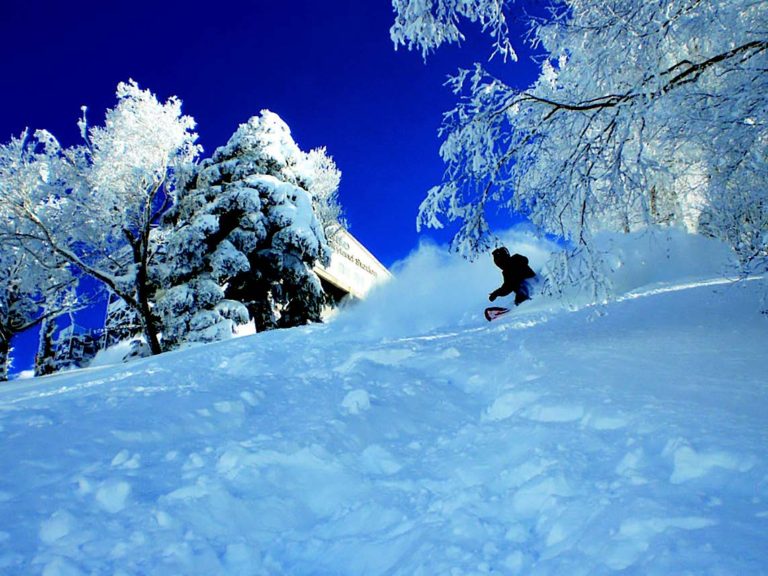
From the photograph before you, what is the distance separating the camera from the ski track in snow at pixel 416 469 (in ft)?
5.59

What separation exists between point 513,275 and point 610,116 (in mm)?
5509

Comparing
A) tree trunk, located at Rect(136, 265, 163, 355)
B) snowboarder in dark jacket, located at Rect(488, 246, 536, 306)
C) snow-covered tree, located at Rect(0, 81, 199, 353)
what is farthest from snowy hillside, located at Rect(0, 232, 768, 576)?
snow-covered tree, located at Rect(0, 81, 199, 353)

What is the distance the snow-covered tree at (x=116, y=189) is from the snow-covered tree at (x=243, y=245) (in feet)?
5.00

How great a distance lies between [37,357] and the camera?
1867cm

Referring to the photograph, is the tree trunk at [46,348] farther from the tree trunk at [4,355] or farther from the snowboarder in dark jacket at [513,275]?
the snowboarder in dark jacket at [513,275]

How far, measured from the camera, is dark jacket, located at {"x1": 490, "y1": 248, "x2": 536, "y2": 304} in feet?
30.2

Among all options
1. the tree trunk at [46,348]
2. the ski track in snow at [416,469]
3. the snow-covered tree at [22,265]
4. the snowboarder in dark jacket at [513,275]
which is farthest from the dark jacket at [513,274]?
the tree trunk at [46,348]

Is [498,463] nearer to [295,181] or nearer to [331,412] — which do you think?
[331,412]

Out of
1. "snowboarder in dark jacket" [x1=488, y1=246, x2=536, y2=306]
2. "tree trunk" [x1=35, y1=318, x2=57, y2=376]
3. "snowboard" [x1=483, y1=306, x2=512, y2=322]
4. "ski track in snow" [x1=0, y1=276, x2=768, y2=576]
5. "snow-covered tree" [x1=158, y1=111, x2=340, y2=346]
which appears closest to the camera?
"ski track in snow" [x1=0, y1=276, x2=768, y2=576]

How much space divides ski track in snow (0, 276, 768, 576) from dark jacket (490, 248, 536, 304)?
5.09 m

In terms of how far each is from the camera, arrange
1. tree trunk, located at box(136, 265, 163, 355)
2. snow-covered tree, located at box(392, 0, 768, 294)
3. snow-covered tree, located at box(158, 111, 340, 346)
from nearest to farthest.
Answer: snow-covered tree, located at box(392, 0, 768, 294) < snow-covered tree, located at box(158, 111, 340, 346) < tree trunk, located at box(136, 265, 163, 355)

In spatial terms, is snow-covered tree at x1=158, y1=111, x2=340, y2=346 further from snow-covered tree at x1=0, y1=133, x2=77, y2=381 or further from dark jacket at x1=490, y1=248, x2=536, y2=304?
dark jacket at x1=490, y1=248, x2=536, y2=304

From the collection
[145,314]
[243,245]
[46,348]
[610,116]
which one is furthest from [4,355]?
[610,116]

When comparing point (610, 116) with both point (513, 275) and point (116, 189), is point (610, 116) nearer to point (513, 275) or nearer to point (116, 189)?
point (513, 275)
